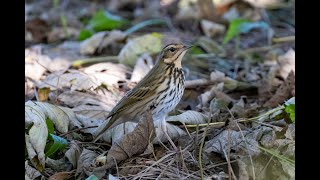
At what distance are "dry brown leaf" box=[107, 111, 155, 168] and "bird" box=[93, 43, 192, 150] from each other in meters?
0.53

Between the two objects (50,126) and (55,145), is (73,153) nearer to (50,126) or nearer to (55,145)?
(55,145)

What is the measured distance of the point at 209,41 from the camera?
740 centimetres

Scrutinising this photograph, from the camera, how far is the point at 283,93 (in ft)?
17.6

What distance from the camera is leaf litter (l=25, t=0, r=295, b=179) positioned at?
377cm

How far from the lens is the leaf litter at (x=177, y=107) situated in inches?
148

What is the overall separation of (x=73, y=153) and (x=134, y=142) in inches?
16.9

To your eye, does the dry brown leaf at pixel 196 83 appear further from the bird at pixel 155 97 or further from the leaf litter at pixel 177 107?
the bird at pixel 155 97

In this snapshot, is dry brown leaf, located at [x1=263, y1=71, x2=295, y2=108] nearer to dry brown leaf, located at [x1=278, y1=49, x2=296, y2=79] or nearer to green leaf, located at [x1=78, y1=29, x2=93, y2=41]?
dry brown leaf, located at [x1=278, y1=49, x2=296, y2=79]

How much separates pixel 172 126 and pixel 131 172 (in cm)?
66

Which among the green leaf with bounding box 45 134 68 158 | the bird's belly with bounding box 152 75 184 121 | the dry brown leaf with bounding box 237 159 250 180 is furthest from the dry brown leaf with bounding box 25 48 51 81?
the dry brown leaf with bounding box 237 159 250 180

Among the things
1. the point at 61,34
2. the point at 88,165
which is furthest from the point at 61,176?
the point at 61,34
